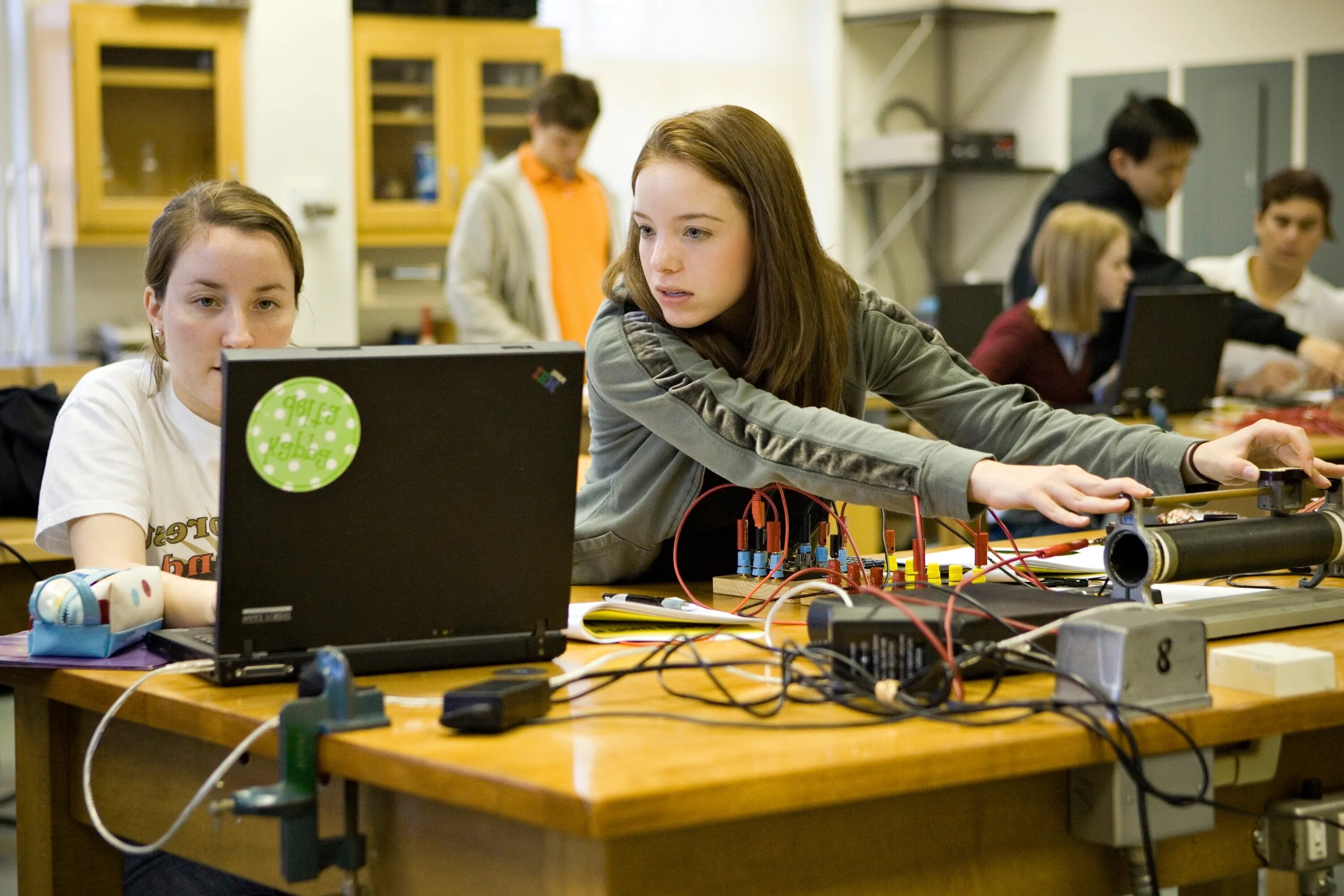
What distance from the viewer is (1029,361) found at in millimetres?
3459

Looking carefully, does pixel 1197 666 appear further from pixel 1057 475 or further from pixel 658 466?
pixel 658 466

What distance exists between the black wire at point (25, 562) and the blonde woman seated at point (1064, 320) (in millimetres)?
2067

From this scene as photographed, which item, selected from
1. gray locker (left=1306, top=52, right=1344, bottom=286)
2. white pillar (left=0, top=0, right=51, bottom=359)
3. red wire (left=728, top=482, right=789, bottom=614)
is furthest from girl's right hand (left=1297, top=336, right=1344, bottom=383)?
white pillar (left=0, top=0, right=51, bottom=359)

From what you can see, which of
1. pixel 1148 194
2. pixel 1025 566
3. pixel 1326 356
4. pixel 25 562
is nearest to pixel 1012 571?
pixel 1025 566

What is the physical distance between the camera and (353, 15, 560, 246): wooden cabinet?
15.7 feet

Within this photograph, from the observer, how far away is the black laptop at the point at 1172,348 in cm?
334

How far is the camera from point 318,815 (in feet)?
3.50

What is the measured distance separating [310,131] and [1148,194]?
8.07ft

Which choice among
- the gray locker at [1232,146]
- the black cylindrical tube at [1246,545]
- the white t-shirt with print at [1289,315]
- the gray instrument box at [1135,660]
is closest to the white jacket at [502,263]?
the white t-shirt with print at [1289,315]

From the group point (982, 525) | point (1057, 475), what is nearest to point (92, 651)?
point (1057, 475)

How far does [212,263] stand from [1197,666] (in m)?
1.05

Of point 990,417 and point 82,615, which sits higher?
point 990,417

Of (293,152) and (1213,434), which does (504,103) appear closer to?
(293,152)

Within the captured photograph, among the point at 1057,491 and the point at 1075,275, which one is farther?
the point at 1075,275
